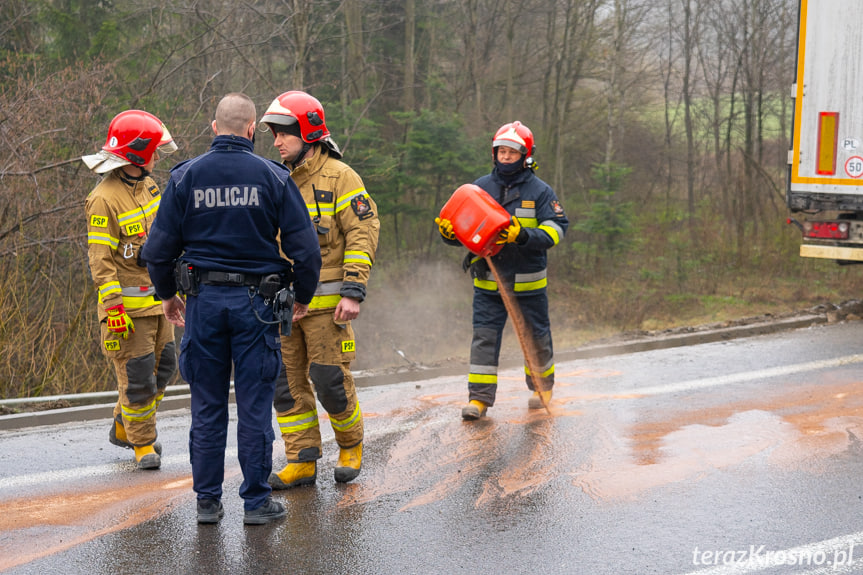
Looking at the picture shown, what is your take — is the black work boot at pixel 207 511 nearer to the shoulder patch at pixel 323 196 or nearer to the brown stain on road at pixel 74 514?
the brown stain on road at pixel 74 514

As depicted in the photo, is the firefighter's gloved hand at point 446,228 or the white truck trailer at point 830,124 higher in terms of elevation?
the white truck trailer at point 830,124

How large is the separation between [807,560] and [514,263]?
3079mm

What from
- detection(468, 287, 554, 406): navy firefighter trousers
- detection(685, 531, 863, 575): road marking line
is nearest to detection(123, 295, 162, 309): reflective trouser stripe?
detection(468, 287, 554, 406): navy firefighter trousers

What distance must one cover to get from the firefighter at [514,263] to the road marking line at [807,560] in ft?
8.69

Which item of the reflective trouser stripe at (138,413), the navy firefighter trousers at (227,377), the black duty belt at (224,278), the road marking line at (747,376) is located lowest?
the road marking line at (747,376)

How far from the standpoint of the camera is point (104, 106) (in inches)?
428

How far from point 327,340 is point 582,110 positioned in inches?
790

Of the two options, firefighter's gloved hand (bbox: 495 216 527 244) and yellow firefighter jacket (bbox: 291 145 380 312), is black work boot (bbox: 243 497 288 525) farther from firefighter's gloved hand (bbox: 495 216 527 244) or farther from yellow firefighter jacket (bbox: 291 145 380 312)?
firefighter's gloved hand (bbox: 495 216 527 244)

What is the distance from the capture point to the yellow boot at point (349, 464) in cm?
496

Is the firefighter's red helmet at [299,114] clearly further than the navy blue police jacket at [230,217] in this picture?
Yes

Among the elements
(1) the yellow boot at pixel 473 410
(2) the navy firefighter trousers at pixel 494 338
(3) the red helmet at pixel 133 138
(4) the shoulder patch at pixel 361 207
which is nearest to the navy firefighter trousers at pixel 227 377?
(4) the shoulder patch at pixel 361 207

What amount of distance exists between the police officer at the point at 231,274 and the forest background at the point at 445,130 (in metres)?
4.29

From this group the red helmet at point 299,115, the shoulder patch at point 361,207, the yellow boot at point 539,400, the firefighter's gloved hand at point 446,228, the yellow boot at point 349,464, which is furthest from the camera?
the yellow boot at point 539,400

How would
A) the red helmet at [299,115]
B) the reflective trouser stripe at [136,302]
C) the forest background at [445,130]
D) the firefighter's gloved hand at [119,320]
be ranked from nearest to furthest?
the red helmet at [299,115] < the firefighter's gloved hand at [119,320] < the reflective trouser stripe at [136,302] < the forest background at [445,130]
